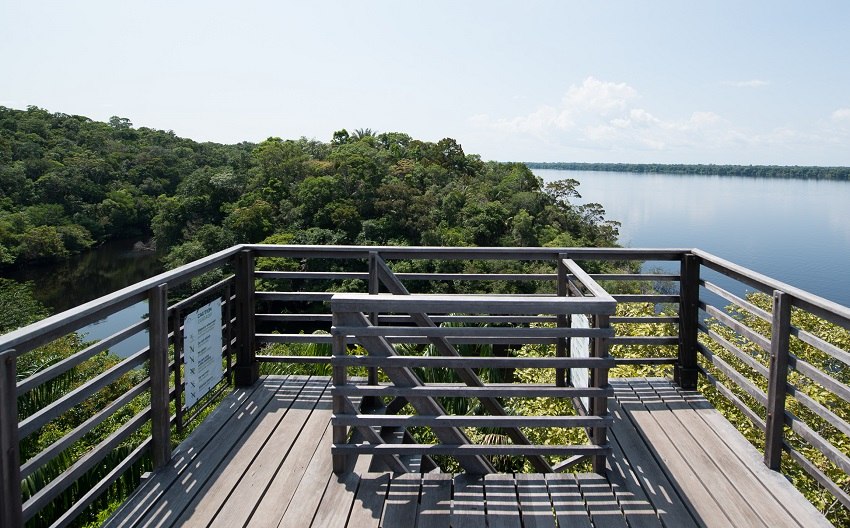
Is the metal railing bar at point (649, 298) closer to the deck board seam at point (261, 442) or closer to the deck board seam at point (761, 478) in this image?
the deck board seam at point (761, 478)

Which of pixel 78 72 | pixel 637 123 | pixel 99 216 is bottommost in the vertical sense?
pixel 99 216

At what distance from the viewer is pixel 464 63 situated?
42969mm

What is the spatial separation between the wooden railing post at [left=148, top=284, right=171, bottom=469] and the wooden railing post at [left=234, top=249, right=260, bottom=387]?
1155mm

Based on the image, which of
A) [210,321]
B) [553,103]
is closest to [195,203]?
[553,103]

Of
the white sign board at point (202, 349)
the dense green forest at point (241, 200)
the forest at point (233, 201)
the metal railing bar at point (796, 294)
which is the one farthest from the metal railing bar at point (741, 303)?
the dense green forest at point (241, 200)

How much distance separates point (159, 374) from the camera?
2.93m

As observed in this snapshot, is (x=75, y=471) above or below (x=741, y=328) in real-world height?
below

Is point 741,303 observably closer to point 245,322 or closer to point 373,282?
point 373,282

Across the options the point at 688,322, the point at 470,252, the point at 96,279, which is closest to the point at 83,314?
the point at 470,252

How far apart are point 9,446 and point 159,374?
3.40 feet

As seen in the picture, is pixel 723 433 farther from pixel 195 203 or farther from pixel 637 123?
pixel 195 203

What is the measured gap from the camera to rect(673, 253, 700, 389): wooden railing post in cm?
413

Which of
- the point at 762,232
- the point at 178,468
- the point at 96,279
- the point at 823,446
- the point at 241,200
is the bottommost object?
the point at 96,279

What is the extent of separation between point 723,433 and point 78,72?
5552 centimetres
